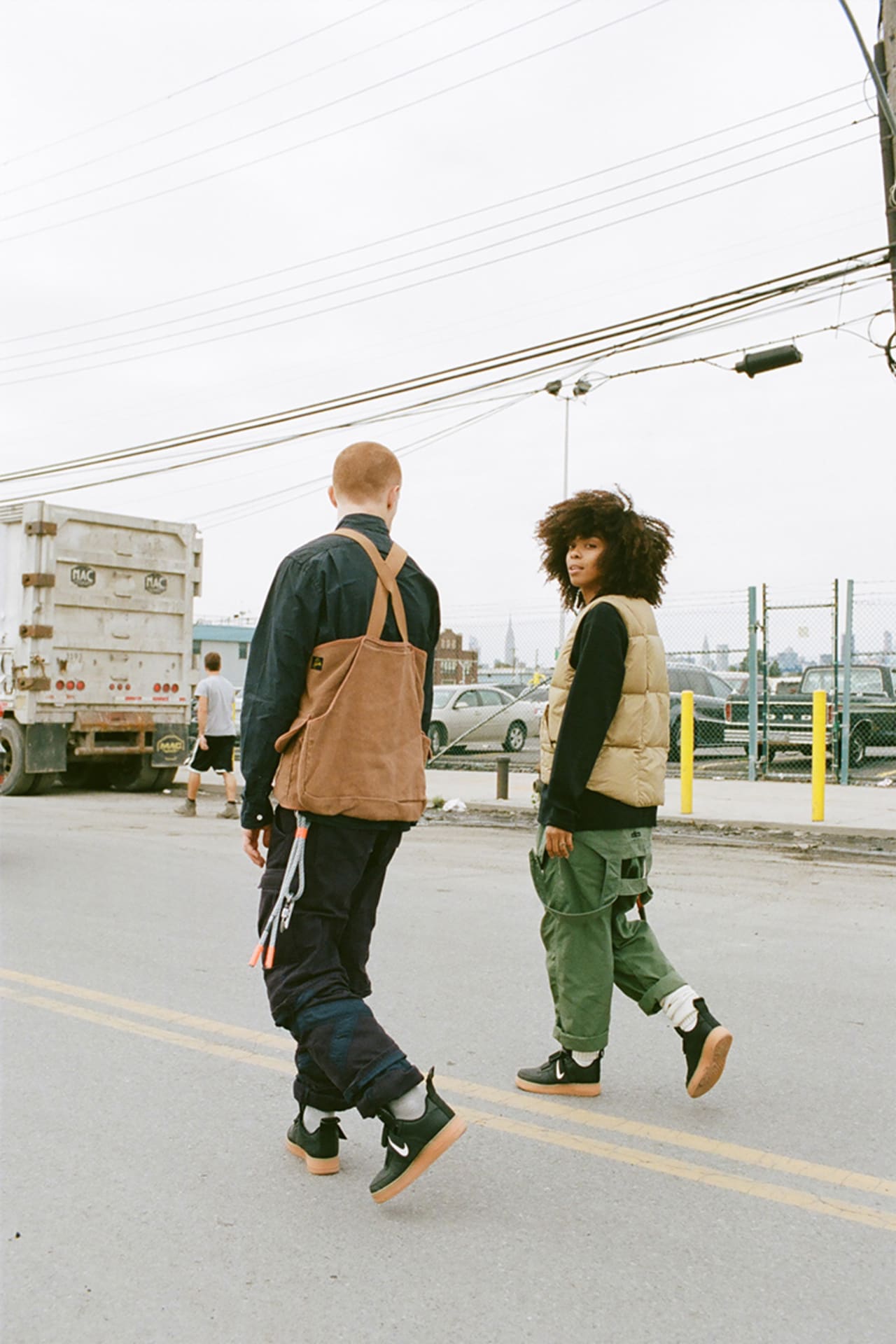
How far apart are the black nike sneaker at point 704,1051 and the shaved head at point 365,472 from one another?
180 centimetres

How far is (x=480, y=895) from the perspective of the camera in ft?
25.8

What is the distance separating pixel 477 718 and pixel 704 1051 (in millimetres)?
18780

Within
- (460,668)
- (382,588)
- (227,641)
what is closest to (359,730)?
(382,588)

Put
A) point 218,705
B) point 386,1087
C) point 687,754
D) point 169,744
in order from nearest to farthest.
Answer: point 386,1087, point 218,705, point 687,754, point 169,744

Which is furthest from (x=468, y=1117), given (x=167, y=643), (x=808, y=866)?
(x=167, y=643)

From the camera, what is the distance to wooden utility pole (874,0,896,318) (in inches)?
404

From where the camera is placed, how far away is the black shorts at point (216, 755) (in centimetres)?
1246

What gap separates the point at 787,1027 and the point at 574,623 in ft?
6.33

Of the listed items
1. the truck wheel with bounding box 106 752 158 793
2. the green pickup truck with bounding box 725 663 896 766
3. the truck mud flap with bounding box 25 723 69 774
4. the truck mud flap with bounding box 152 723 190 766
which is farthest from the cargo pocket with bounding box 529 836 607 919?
the green pickup truck with bounding box 725 663 896 766

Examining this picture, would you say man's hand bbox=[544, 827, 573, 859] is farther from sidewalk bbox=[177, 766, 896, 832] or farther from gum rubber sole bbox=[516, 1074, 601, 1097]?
sidewalk bbox=[177, 766, 896, 832]

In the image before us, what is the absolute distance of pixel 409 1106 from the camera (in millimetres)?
3090

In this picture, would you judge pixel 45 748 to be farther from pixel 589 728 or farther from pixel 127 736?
pixel 589 728

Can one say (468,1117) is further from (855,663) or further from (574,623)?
(855,663)

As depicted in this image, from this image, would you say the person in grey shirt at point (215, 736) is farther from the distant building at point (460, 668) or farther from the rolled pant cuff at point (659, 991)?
the distant building at point (460, 668)
